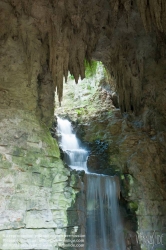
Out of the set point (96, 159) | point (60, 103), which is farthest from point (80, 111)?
point (60, 103)

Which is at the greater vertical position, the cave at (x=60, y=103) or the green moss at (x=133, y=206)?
the cave at (x=60, y=103)

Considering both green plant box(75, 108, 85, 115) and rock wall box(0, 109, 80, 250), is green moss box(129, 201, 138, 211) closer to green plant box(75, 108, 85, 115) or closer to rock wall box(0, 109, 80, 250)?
rock wall box(0, 109, 80, 250)

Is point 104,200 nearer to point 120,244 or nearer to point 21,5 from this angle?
point 120,244

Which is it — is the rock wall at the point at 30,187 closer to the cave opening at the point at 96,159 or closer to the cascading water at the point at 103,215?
the cave opening at the point at 96,159

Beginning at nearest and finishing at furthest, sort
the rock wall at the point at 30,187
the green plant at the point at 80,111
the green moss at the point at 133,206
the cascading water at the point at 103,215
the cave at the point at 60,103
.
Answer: the rock wall at the point at 30,187, the cave at the point at 60,103, the cascading water at the point at 103,215, the green moss at the point at 133,206, the green plant at the point at 80,111

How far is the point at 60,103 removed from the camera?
908 cm

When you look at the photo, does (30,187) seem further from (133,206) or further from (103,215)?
(133,206)

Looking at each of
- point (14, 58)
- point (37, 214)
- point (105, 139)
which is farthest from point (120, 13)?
point (37, 214)

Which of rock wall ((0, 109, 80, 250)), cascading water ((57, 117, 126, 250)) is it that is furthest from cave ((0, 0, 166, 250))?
cascading water ((57, 117, 126, 250))

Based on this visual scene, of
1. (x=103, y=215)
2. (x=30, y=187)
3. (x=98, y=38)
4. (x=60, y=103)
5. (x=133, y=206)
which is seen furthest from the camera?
(x=98, y=38)

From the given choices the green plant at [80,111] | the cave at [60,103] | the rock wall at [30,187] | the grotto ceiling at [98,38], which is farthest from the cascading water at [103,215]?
the green plant at [80,111]

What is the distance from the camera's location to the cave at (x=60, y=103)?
21.5 feet

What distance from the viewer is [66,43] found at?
29.5ft

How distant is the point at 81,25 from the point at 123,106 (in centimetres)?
448
